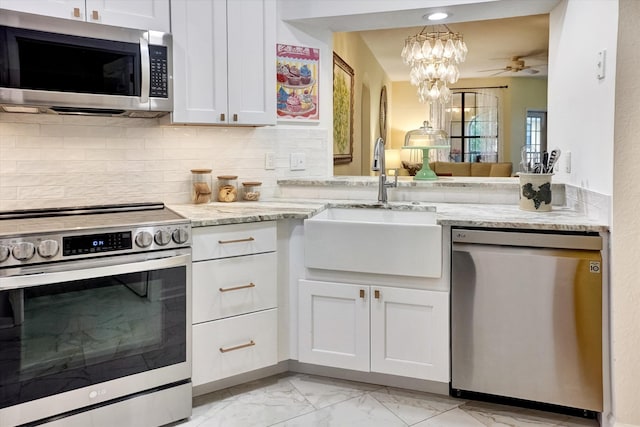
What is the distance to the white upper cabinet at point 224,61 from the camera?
2445 mm

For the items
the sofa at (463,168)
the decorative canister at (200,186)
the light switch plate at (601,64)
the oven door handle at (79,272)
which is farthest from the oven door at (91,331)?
the sofa at (463,168)

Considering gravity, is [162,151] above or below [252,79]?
below

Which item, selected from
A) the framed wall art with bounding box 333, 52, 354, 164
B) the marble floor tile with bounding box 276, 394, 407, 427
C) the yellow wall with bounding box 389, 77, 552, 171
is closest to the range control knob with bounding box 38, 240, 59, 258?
the marble floor tile with bounding box 276, 394, 407, 427

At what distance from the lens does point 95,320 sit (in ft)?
6.19

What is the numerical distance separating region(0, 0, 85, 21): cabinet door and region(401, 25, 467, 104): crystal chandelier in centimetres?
375

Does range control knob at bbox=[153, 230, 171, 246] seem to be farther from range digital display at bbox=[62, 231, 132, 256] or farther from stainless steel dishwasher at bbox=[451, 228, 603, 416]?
stainless steel dishwasher at bbox=[451, 228, 603, 416]

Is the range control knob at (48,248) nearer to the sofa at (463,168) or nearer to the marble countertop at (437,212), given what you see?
the marble countertop at (437,212)

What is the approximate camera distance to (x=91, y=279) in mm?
1841

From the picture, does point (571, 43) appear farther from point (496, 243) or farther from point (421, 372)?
point (421, 372)

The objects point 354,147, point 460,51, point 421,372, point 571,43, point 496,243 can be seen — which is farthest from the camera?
point 354,147

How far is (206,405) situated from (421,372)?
38.8 inches

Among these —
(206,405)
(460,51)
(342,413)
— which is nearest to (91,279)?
(206,405)

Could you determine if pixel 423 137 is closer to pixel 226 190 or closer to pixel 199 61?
pixel 226 190

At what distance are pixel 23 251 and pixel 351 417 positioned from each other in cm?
144
